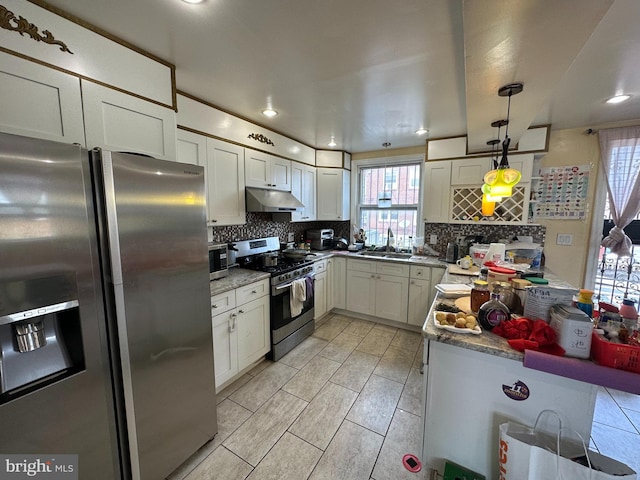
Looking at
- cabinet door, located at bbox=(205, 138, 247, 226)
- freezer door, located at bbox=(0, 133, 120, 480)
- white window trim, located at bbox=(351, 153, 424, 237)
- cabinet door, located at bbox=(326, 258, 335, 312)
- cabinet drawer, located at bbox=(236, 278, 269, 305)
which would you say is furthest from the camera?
white window trim, located at bbox=(351, 153, 424, 237)

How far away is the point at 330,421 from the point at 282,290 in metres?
1.21

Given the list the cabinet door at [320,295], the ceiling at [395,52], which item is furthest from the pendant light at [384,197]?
the ceiling at [395,52]

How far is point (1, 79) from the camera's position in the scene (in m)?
1.10

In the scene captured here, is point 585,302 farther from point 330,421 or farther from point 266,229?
point 266,229

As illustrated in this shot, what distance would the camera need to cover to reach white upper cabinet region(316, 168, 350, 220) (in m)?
3.92

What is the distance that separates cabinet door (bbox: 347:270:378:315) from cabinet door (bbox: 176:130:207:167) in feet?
7.78

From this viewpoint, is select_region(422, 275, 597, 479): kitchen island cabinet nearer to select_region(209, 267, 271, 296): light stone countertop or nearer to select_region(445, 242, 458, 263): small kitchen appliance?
select_region(209, 267, 271, 296): light stone countertop

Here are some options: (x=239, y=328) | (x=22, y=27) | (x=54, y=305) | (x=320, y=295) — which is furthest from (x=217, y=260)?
(x=22, y=27)

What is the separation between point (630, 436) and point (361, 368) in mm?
1940

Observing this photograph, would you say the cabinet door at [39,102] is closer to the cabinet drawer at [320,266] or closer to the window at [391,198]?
the cabinet drawer at [320,266]

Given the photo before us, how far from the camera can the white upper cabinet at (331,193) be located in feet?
12.9

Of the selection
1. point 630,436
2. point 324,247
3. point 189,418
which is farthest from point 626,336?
point 324,247

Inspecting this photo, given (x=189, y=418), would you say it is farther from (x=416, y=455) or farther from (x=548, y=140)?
(x=548, y=140)

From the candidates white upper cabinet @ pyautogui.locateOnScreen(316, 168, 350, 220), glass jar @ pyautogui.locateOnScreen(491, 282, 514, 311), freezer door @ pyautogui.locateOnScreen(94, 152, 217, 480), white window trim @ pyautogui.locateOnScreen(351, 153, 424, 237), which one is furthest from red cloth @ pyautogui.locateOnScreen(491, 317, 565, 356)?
white upper cabinet @ pyautogui.locateOnScreen(316, 168, 350, 220)
